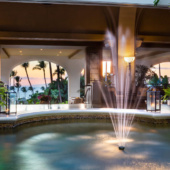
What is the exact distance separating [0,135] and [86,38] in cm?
680

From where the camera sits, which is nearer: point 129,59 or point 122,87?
point 129,59

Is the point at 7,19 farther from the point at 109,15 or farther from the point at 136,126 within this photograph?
the point at 136,126

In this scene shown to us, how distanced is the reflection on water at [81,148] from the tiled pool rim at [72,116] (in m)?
0.21

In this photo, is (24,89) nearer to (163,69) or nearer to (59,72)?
(59,72)

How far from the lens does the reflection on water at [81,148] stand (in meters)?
2.95

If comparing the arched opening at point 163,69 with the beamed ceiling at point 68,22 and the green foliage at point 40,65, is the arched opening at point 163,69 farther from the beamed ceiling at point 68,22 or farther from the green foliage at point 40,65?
the green foliage at point 40,65

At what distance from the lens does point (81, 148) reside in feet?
12.2

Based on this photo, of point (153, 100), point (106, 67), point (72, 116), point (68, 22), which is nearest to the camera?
Answer: point (153, 100)

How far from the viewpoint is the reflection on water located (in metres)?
2.95

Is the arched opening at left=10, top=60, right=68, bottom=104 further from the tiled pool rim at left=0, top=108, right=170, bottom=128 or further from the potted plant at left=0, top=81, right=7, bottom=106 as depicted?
the potted plant at left=0, top=81, right=7, bottom=106

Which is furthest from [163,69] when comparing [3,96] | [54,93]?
[3,96]

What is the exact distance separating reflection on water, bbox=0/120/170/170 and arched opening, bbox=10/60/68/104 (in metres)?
16.5

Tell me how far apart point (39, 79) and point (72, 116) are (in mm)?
16763

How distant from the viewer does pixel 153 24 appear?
10.5 m
